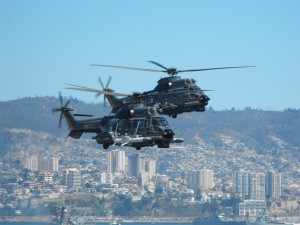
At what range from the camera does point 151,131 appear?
65.8m

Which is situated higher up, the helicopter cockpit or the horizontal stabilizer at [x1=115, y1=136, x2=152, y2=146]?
the helicopter cockpit

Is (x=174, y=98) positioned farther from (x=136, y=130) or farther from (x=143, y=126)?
(x=136, y=130)

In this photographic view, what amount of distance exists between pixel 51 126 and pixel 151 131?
4093 inches

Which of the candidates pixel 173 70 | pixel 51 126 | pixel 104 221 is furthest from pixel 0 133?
pixel 173 70

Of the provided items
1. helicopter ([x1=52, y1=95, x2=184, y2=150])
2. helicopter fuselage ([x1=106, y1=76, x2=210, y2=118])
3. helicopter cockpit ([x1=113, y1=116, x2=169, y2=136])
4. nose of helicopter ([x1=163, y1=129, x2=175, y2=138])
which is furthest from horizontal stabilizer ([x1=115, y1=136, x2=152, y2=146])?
helicopter fuselage ([x1=106, y1=76, x2=210, y2=118])

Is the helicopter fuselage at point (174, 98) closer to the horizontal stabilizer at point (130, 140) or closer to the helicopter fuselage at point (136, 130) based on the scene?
the helicopter fuselage at point (136, 130)

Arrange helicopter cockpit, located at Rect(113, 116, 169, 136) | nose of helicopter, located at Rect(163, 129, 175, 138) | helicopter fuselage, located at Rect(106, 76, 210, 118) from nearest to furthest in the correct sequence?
nose of helicopter, located at Rect(163, 129, 175, 138), helicopter cockpit, located at Rect(113, 116, 169, 136), helicopter fuselage, located at Rect(106, 76, 210, 118)

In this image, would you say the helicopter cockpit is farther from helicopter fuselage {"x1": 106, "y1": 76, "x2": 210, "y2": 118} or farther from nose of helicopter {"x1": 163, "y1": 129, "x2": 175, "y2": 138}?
helicopter fuselage {"x1": 106, "y1": 76, "x2": 210, "y2": 118}

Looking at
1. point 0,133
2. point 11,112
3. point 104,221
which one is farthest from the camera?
point 104,221

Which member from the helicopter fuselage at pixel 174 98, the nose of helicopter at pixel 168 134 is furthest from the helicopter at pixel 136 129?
the helicopter fuselage at pixel 174 98

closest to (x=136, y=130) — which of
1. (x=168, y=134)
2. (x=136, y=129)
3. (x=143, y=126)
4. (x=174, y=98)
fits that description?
(x=136, y=129)

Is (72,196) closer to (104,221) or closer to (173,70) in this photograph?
(104,221)

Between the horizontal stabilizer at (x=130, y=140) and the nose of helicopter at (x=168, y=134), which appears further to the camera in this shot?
the nose of helicopter at (x=168, y=134)

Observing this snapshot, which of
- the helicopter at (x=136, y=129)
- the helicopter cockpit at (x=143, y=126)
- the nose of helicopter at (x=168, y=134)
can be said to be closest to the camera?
the nose of helicopter at (x=168, y=134)
